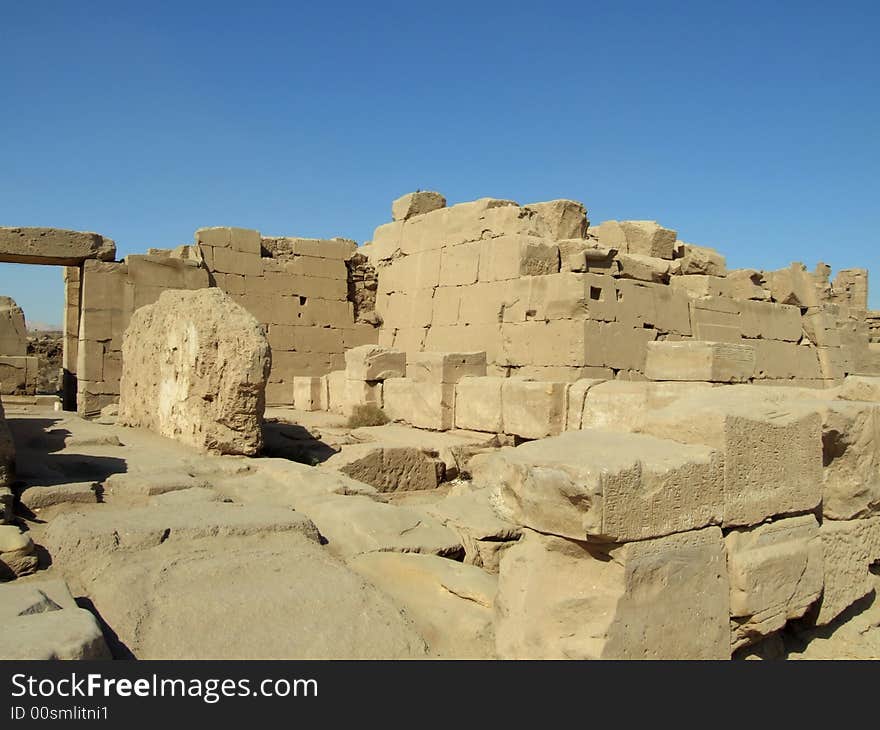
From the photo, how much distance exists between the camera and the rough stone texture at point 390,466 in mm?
6977

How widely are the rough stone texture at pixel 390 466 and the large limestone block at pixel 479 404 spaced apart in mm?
966

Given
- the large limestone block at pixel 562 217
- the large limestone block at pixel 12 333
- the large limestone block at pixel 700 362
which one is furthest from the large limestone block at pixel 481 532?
the large limestone block at pixel 12 333

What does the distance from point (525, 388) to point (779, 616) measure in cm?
442

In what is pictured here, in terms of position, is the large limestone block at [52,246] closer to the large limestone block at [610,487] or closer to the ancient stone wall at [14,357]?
the ancient stone wall at [14,357]

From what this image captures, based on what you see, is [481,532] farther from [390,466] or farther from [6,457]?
[6,457]

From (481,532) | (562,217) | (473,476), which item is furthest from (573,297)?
(481,532)

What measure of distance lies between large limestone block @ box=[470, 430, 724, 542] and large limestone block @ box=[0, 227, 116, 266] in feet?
30.5

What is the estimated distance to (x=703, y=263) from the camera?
1151 cm

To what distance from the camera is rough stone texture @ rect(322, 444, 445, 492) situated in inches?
275

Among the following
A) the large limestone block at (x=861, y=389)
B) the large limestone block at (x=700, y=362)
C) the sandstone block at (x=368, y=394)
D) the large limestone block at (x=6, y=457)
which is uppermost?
the large limestone block at (x=700, y=362)

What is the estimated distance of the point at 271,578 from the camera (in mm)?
3223

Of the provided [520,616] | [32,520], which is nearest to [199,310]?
[32,520]

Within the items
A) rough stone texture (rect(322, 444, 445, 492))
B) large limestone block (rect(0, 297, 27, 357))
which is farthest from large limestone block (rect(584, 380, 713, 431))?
large limestone block (rect(0, 297, 27, 357))

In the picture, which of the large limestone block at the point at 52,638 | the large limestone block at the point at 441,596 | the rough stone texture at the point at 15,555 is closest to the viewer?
the large limestone block at the point at 52,638
